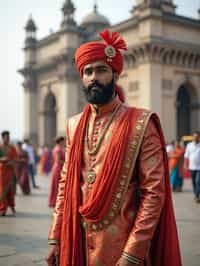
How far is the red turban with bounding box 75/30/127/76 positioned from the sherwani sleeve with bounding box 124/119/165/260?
16.7 inches

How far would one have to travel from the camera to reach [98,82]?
236 cm

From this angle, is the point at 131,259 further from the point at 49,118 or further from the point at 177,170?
the point at 49,118

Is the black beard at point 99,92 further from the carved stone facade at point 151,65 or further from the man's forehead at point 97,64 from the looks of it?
the carved stone facade at point 151,65

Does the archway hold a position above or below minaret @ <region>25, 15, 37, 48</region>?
below

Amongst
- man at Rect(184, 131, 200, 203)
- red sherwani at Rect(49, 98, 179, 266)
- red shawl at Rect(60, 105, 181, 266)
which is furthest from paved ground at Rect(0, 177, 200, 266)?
red sherwani at Rect(49, 98, 179, 266)

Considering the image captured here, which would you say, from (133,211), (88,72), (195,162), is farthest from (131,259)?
(195,162)

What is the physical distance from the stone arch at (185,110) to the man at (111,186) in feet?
70.3

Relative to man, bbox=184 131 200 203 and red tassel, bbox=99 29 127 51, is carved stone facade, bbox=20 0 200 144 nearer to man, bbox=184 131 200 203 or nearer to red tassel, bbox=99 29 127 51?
man, bbox=184 131 200 203

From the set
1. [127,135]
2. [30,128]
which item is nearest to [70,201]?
[127,135]

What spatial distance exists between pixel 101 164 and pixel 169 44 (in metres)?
20.1

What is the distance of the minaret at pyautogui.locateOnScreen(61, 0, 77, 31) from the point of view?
2670cm

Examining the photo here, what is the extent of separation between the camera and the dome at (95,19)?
30189 mm

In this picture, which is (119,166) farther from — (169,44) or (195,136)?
(169,44)

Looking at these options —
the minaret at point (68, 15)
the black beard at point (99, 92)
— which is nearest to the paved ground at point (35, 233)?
the black beard at point (99, 92)
